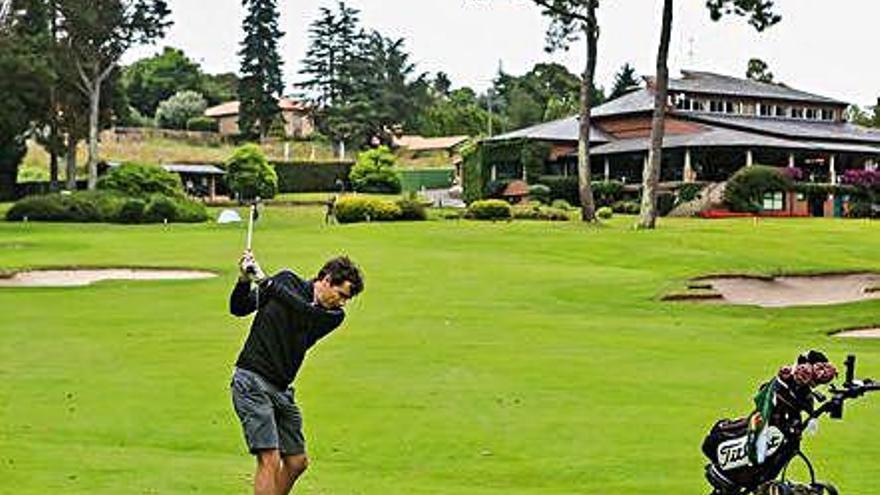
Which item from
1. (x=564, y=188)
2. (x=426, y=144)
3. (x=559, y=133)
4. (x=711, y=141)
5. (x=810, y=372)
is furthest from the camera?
(x=426, y=144)

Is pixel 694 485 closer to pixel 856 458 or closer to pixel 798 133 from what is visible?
pixel 856 458

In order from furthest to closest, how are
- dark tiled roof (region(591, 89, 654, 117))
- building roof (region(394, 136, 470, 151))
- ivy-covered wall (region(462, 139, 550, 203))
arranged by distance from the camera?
building roof (region(394, 136, 470, 151))
dark tiled roof (region(591, 89, 654, 117))
ivy-covered wall (region(462, 139, 550, 203))

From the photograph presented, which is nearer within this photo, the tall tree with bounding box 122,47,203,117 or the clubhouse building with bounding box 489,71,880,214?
the clubhouse building with bounding box 489,71,880,214

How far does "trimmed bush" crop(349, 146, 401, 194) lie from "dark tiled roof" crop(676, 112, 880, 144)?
22741 mm

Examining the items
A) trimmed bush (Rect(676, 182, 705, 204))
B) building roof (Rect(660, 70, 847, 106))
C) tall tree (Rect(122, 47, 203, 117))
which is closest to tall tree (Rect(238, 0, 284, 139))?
tall tree (Rect(122, 47, 203, 117))

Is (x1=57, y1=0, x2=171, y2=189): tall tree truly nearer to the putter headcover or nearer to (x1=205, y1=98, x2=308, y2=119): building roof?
(x1=205, y1=98, x2=308, y2=119): building roof

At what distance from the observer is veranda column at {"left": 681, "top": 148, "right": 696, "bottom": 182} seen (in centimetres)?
9059

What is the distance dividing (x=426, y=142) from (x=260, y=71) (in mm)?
31418

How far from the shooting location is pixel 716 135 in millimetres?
91375

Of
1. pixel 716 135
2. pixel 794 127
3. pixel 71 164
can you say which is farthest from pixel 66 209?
pixel 794 127

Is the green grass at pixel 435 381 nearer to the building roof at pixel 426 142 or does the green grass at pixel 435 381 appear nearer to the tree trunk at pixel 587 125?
the tree trunk at pixel 587 125

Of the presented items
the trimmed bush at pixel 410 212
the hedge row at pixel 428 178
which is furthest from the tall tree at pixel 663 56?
the hedge row at pixel 428 178

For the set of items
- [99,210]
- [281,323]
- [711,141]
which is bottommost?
[99,210]

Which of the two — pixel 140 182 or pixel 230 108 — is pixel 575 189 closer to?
pixel 140 182
